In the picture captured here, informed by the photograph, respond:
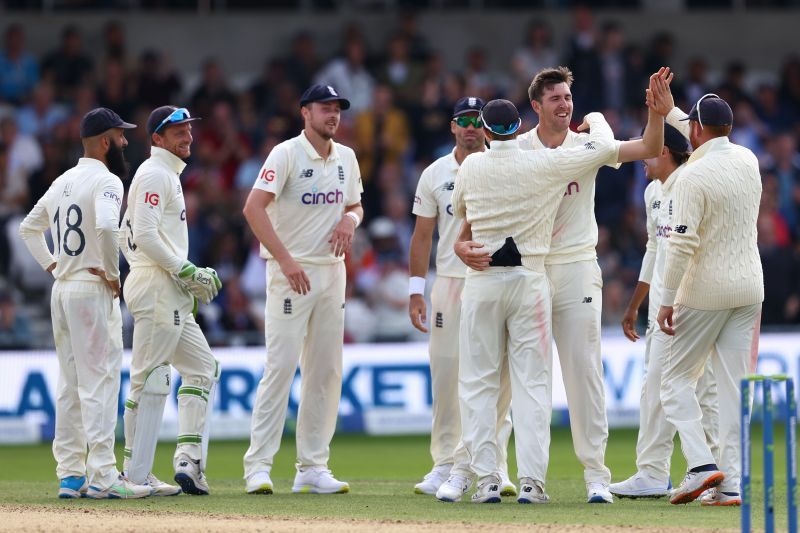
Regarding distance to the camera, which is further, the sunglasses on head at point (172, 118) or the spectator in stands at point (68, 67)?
the spectator in stands at point (68, 67)

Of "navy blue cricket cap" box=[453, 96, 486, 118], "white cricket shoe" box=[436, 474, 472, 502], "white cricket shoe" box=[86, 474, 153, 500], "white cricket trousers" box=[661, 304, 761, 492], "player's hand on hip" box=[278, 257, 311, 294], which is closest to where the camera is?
"white cricket trousers" box=[661, 304, 761, 492]

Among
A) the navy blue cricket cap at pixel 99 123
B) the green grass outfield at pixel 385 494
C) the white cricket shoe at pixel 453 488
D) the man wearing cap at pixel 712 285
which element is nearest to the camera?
the green grass outfield at pixel 385 494

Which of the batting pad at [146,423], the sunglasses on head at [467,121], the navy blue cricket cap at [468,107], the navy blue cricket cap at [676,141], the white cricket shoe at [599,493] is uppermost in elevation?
the navy blue cricket cap at [468,107]

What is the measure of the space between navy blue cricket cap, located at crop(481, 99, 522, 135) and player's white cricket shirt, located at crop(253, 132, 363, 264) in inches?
67.5

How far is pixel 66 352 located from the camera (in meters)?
9.53

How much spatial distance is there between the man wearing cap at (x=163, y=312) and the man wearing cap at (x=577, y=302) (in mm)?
2403

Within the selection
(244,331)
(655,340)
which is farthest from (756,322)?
(244,331)

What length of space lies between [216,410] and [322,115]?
554cm

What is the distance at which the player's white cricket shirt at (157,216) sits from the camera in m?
9.41

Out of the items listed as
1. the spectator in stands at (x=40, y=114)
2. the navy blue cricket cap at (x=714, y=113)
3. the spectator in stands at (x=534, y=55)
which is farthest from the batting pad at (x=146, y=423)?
the spectator in stands at (x=534, y=55)

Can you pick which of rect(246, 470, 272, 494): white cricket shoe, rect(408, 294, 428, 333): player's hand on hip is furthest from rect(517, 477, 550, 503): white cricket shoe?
rect(246, 470, 272, 494): white cricket shoe

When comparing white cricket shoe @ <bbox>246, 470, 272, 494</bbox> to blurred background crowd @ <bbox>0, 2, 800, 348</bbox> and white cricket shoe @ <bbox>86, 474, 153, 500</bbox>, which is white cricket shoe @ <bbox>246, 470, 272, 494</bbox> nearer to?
white cricket shoe @ <bbox>86, 474, 153, 500</bbox>

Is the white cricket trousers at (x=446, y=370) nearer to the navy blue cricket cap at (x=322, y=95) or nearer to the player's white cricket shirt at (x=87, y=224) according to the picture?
the navy blue cricket cap at (x=322, y=95)

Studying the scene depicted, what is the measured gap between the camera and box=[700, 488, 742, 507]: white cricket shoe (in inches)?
347
